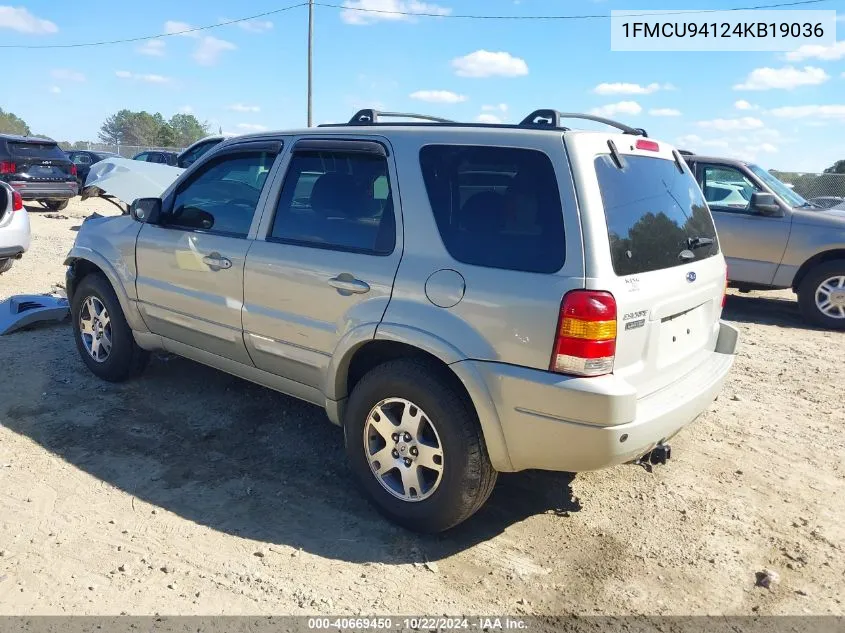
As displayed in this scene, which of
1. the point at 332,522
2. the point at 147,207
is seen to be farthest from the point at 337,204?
the point at 332,522

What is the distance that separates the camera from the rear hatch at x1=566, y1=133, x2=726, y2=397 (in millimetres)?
2721

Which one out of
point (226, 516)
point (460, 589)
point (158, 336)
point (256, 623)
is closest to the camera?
point (256, 623)

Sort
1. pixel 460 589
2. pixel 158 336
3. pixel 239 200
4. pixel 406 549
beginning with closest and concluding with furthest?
pixel 460 589 < pixel 406 549 < pixel 239 200 < pixel 158 336

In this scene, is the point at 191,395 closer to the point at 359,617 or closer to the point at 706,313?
the point at 359,617

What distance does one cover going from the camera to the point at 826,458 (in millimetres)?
4164

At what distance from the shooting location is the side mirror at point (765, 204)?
25.1ft

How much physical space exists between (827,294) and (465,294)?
21.4ft

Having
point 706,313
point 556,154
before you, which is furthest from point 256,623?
point 706,313

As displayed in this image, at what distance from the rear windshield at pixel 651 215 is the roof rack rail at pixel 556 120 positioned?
0.24m

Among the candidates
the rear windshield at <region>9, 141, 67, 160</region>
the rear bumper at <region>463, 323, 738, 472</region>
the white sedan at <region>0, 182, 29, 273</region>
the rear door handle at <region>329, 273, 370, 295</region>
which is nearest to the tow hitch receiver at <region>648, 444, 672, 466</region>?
the rear bumper at <region>463, 323, 738, 472</region>

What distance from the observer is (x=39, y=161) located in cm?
1595

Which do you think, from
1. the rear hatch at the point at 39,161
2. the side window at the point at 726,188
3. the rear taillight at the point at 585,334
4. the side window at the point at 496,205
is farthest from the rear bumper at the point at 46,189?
the rear taillight at the point at 585,334

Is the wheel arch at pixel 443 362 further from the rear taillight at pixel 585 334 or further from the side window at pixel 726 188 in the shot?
the side window at pixel 726 188

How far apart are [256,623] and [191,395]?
251cm
